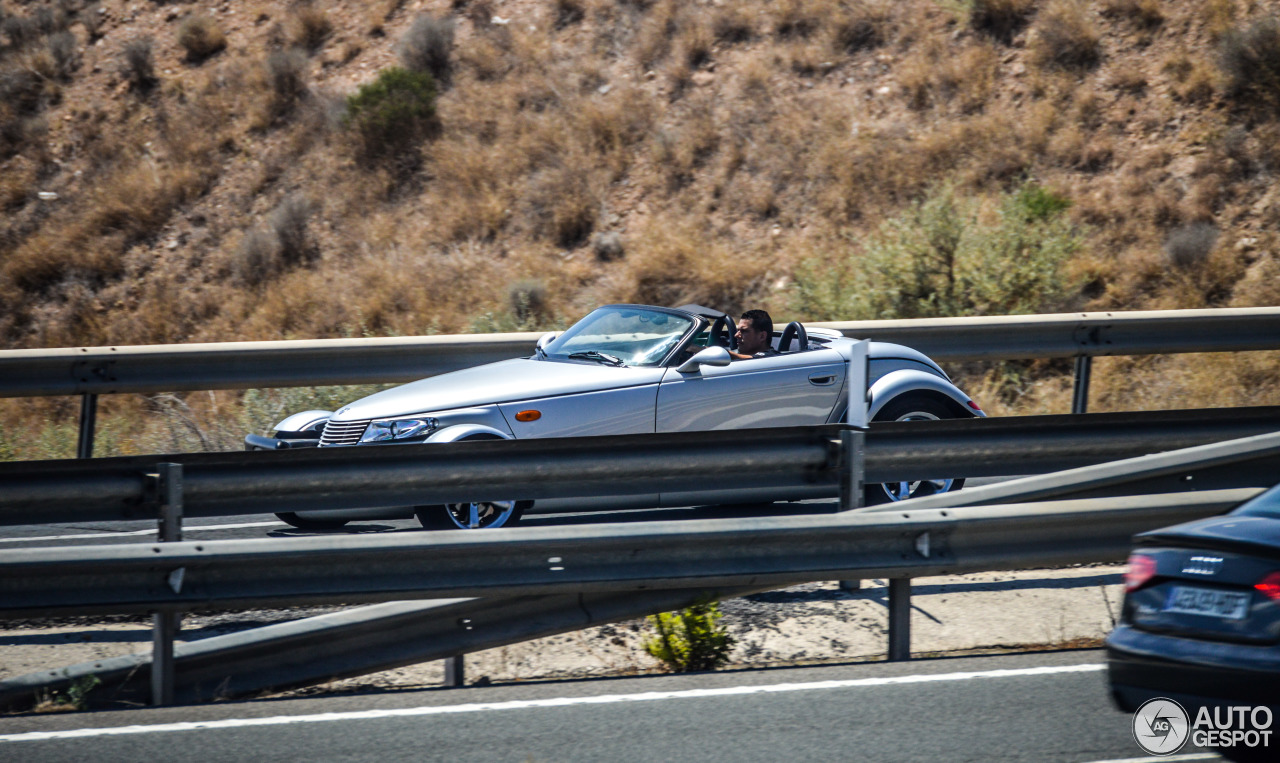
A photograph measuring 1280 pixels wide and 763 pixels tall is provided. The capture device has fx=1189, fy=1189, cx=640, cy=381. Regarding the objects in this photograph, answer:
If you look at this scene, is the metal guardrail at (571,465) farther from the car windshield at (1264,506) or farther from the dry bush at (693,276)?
the dry bush at (693,276)

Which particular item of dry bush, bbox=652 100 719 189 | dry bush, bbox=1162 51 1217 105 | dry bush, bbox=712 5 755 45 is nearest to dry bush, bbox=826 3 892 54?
dry bush, bbox=712 5 755 45

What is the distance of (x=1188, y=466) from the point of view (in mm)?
5910

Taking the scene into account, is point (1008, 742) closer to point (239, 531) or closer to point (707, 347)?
point (707, 347)

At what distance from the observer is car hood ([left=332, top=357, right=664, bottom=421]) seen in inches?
287

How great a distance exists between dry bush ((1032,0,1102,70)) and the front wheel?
17281 mm

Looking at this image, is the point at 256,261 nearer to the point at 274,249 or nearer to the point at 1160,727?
the point at 274,249

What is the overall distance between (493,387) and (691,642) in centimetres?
251

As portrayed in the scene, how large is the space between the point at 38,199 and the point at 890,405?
19.6m

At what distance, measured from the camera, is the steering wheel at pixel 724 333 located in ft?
26.2

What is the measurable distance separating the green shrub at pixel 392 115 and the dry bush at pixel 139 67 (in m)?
5.16

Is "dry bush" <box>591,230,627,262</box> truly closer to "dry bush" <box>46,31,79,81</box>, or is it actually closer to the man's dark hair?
the man's dark hair

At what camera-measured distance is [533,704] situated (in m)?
4.92

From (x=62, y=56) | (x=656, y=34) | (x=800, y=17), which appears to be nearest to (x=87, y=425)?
(x=656, y=34)

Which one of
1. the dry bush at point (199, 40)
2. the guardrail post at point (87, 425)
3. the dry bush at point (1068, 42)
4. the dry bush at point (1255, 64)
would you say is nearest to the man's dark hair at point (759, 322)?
the guardrail post at point (87, 425)
